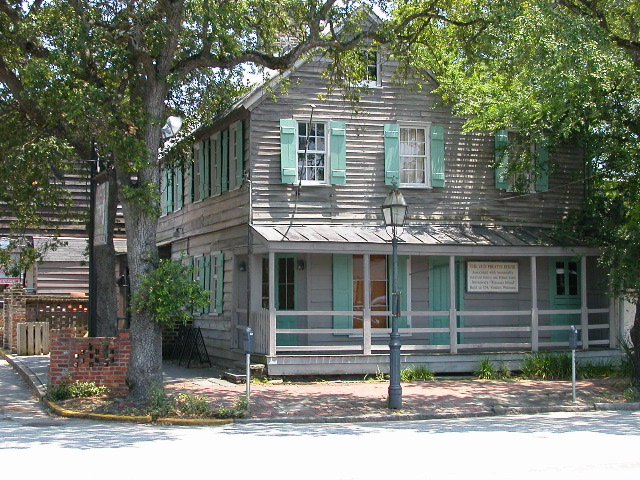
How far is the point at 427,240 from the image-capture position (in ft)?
59.0

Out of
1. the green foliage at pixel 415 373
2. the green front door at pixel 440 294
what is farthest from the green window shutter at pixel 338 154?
the green foliage at pixel 415 373

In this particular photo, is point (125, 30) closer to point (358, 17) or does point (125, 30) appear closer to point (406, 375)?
point (358, 17)

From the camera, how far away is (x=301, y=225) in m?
18.1

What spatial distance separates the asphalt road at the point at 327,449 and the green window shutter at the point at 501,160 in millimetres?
7350

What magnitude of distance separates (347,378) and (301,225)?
3502 mm

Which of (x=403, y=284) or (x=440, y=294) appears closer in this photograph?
(x=403, y=284)

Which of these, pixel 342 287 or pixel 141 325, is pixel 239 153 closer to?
pixel 342 287

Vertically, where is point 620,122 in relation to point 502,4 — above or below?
below

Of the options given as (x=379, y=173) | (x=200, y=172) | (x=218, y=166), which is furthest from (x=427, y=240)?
(x=200, y=172)

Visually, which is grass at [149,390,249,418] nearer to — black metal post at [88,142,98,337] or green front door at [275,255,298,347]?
black metal post at [88,142,98,337]

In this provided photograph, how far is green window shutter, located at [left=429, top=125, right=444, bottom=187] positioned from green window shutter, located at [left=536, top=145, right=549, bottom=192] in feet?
7.48

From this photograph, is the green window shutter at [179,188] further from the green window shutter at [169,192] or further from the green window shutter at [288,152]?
the green window shutter at [288,152]

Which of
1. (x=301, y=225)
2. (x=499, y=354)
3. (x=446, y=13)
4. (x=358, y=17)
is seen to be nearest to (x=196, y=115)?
(x=301, y=225)

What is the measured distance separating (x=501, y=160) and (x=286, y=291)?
19.7 ft
